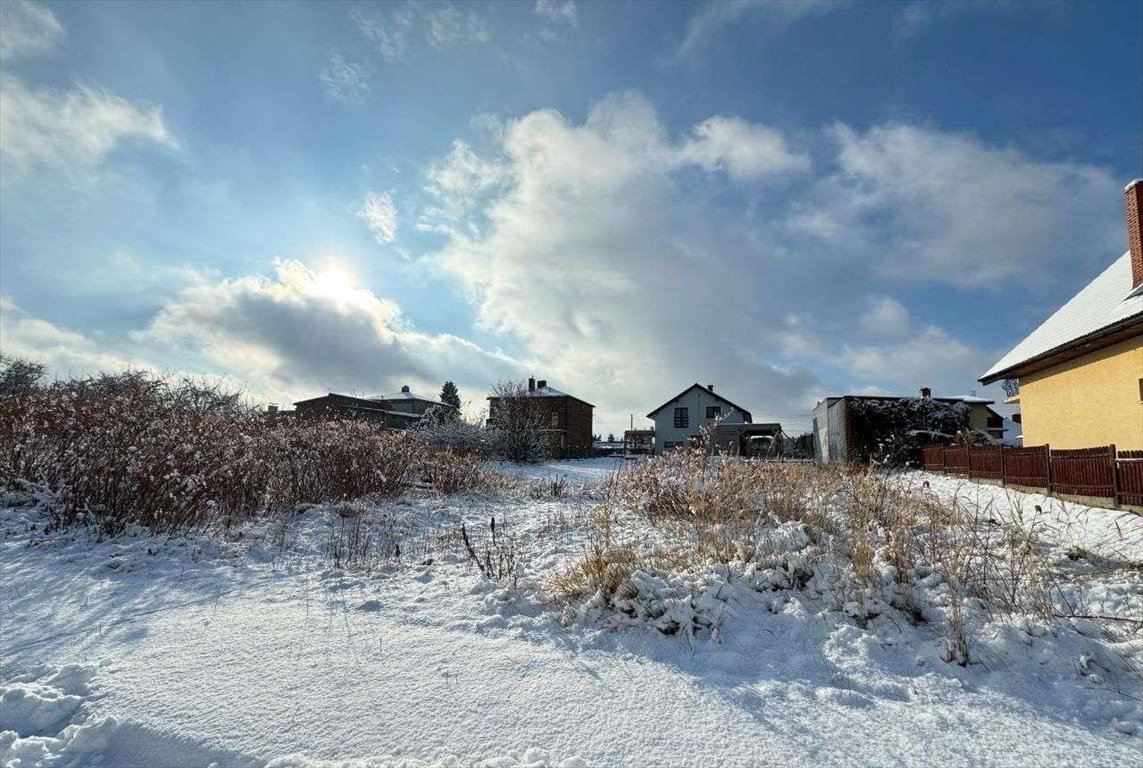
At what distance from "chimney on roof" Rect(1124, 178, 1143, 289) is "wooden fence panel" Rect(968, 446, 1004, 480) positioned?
4.56 meters

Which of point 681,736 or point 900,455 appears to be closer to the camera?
point 681,736

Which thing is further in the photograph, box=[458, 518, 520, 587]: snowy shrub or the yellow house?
the yellow house

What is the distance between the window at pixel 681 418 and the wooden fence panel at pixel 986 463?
33.0 meters

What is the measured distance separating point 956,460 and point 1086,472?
23.2 feet

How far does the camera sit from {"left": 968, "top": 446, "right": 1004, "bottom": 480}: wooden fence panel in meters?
13.7

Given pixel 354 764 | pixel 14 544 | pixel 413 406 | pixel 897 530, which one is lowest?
pixel 354 764

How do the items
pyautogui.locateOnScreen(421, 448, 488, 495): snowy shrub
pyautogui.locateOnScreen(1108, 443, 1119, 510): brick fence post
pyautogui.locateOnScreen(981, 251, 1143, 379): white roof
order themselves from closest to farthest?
pyautogui.locateOnScreen(1108, 443, 1119, 510): brick fence post
pyautogui.locateOnScreen(981, 251, 1143, 379): white roof
pyautogui.locateOnScreen(421, 448, 488, 495): snowy shrub

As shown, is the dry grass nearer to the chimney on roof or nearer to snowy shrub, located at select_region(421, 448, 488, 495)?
snowy shrub, located at select_region(421, 448, 488, 495)

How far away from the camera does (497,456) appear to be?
1051 inches

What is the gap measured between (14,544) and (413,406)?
2444 inches

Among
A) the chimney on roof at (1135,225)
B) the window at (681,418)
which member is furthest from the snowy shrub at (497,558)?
the window at (681,418)

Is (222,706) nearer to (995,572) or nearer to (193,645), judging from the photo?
(193,645)

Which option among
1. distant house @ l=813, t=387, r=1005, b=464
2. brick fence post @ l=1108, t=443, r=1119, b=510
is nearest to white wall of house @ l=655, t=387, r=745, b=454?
distant house @ l=813, t=387, r=1005, b=464

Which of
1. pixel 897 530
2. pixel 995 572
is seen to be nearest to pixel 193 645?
pixel 897 530
